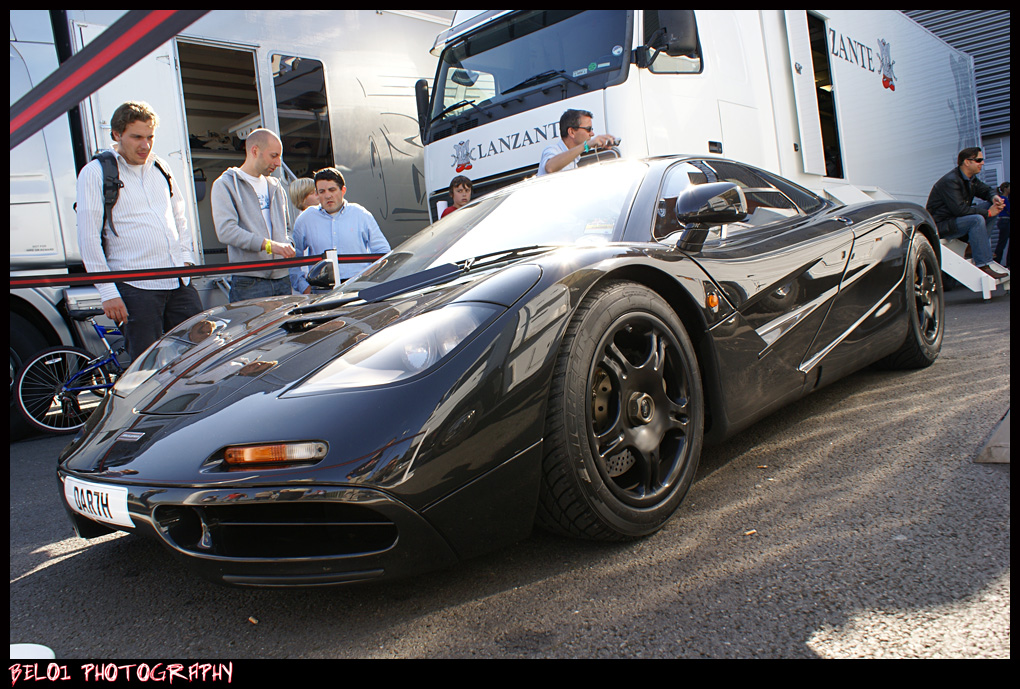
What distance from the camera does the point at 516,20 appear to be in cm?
611

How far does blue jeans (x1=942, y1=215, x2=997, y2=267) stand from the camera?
768cm

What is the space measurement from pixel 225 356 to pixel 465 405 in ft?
2.98

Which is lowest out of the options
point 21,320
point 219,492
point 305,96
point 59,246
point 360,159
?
point 219,492

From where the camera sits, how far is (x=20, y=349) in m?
4.76

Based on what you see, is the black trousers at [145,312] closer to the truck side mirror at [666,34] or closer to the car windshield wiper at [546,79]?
the car windshield wiper at [546,79]

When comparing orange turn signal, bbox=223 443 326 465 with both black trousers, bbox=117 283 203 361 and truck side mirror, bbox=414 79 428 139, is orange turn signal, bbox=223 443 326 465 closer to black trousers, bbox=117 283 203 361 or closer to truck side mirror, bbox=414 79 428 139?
black trousers, bbox=117 283 203 361

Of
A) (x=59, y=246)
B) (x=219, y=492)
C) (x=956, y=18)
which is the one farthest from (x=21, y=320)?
(x=956, y=18)

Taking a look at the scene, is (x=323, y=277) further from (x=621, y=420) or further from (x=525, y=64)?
(x=525, y=64)

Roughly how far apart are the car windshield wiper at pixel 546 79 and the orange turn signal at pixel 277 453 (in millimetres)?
4529

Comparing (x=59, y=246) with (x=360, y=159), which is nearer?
(x=59, y=246)

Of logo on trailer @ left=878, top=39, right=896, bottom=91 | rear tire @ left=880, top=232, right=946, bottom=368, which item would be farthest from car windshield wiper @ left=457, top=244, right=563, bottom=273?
logo on trailer @ left=878, top=39, right=896, bottom=91

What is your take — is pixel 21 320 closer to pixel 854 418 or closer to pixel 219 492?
pixel 219 492

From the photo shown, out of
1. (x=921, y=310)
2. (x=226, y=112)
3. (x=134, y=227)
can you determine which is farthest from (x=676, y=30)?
(x=226, y=112)
